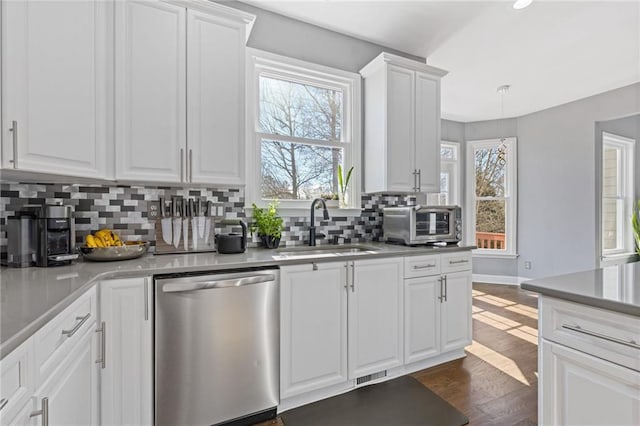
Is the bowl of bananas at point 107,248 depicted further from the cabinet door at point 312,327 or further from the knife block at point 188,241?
the cabinet door at point 312,327

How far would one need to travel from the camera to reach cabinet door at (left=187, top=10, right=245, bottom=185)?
203 cm

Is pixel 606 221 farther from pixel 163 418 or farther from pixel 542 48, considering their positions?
pixel 163 418

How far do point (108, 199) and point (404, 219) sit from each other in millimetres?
2183

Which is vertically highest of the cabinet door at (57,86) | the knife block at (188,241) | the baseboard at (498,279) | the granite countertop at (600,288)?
the cabinet door at (57,86)

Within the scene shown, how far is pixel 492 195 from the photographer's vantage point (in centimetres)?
548

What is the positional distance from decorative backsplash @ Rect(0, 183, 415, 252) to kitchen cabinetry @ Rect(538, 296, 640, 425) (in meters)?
1.85

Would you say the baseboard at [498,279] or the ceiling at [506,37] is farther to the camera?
the baseboard at [498,279]

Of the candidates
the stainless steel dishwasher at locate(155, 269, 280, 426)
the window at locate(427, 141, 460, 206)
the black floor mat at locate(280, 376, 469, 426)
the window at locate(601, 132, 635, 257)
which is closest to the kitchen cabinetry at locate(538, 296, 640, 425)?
the black floor mat at locate(280, 376, 469, 426)

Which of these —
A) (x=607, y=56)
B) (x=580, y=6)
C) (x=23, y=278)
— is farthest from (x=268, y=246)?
(x=607, y=56)

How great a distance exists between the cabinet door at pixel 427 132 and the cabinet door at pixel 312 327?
4.72 ft

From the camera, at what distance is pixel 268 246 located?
244 centimetres

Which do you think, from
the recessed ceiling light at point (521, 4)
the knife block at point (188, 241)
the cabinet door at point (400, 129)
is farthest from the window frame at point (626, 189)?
the knife block at point (188, 241)

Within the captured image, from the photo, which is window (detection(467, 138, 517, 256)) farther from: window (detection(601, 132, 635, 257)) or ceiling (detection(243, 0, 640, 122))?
window (detection(601, 132, 635, 257))

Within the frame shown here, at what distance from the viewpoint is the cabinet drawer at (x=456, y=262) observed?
2.57 meters
